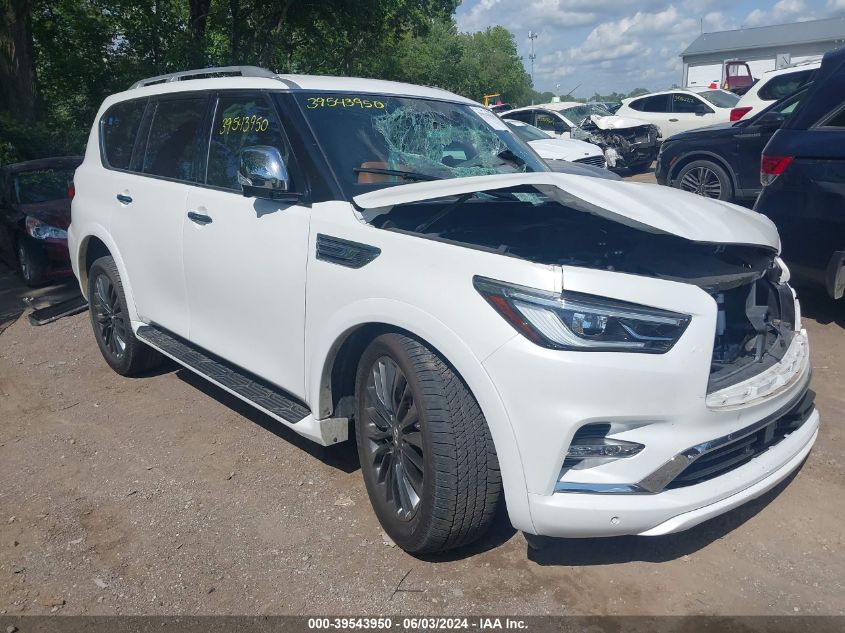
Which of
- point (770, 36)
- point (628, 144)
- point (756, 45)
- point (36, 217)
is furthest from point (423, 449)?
point (770, 36)

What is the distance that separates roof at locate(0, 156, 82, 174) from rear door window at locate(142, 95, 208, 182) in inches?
213

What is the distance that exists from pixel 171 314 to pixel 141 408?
79 centimetres

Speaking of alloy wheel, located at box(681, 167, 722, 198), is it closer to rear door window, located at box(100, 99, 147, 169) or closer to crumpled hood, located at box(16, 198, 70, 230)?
rear door window, located at box(100, 99, 147, 169)

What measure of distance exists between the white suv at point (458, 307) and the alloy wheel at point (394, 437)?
11 mm

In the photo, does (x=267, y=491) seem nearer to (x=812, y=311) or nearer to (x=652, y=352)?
(x=652, y=352)

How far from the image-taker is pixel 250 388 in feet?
12.4

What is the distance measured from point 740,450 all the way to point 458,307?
1187mm

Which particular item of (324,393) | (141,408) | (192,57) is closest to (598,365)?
(324,393)

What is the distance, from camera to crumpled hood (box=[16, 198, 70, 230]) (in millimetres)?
8641

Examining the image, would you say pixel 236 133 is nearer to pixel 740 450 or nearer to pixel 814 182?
pixel 740 450

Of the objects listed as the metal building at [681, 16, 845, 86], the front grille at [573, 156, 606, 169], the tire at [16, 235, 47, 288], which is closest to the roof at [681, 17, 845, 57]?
the metal building at [681, 16, 845, 86]

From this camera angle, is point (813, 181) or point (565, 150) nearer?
point (813, 181)

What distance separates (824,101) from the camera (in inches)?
203

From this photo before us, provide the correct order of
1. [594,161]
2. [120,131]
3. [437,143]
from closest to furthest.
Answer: [437,143] < [120,131] < [594,161]
